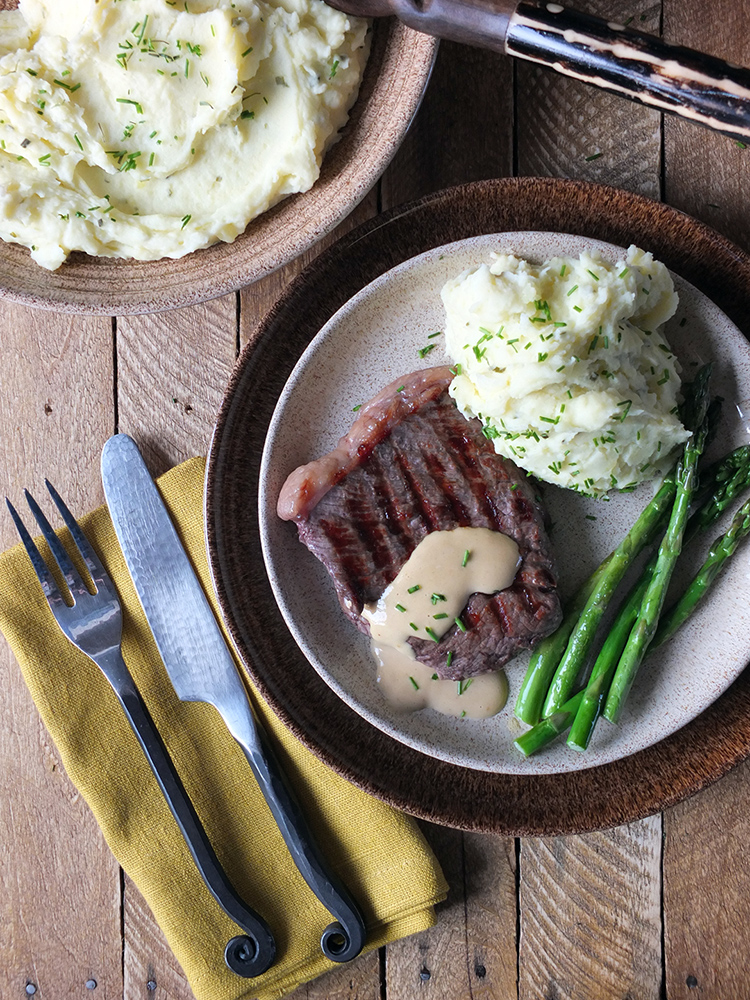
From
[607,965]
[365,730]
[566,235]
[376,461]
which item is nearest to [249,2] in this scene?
[566,235]

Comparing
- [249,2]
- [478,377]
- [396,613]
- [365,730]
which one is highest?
[249,2]

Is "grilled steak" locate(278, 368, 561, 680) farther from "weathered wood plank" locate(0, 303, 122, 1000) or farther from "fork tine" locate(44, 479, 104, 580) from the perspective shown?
"weathered wood plank" locate(0, 303, 122, 1000)

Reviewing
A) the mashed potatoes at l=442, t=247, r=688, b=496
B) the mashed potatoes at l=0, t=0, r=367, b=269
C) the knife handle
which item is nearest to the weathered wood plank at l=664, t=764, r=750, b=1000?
the knife handle

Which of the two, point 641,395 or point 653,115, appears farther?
point 653,115

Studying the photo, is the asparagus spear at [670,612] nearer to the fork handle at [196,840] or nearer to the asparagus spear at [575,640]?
the asparagus spear at [575,640]

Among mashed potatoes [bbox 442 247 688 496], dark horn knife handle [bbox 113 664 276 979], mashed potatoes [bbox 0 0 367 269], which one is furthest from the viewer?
dark horn knife handle [bbox 113 664 276 979]

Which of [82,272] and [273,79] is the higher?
[273,79]

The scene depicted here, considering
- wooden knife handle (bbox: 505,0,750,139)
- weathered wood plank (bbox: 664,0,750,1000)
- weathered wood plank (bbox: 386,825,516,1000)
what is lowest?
weathered wood plank (bbox: 386,825,516,1000)

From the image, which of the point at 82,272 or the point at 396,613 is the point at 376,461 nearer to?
the point at 396,613
